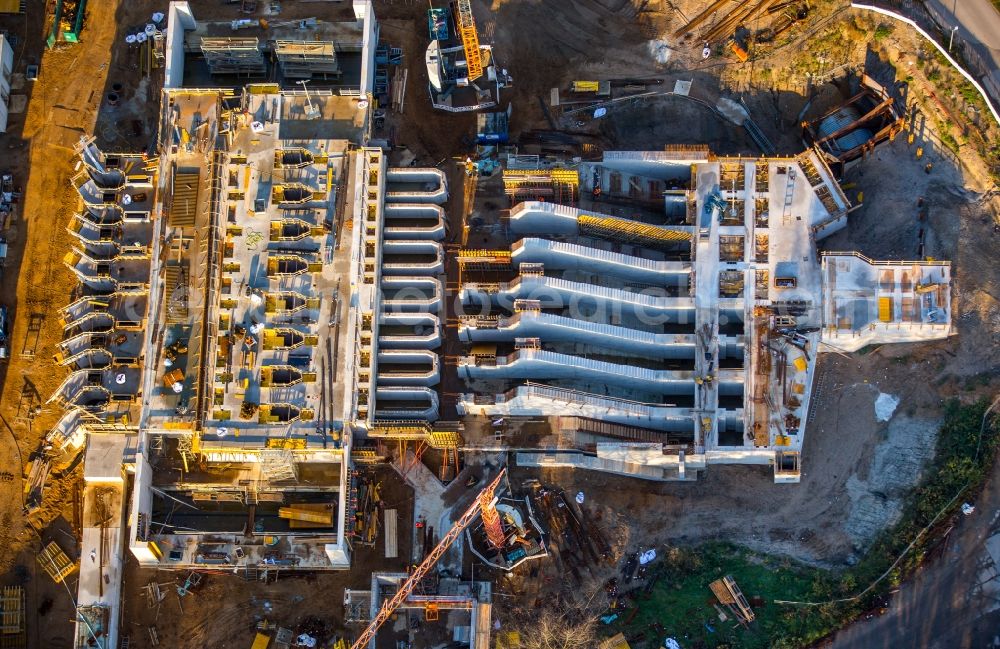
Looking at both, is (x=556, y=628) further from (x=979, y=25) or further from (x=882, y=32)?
(x=979, y=25)

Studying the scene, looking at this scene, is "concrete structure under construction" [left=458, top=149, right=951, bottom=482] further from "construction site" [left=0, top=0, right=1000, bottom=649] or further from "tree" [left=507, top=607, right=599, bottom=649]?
"tree" [left=507, top=607, right=599, bottom=649]

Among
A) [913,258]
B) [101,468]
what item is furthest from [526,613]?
[913,258]

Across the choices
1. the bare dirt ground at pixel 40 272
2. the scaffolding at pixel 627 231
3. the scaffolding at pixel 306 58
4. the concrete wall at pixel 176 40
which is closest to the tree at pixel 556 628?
the scaffolding at pixel 627 231

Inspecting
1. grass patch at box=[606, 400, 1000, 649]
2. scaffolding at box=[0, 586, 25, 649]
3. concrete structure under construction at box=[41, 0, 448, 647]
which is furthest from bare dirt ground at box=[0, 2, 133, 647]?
grass patch at box=[606, 400, 1000, 649]

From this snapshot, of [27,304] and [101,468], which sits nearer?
[101,468]

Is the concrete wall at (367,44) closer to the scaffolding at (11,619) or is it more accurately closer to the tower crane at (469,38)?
the tower crane at (469,38)

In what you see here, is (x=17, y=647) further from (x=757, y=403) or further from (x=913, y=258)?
(x=913, y=258)
